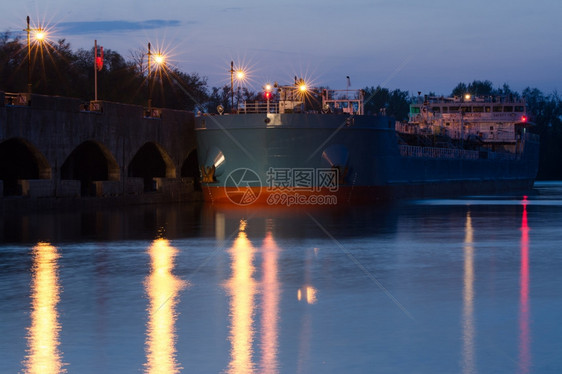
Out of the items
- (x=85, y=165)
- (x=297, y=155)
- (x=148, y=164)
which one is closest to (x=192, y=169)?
(x=148, y=164)

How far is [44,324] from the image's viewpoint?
10.3m

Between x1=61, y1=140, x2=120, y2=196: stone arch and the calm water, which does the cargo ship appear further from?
the calm water

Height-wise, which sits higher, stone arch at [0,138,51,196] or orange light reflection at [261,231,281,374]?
stone arch at [0,138,51,196]

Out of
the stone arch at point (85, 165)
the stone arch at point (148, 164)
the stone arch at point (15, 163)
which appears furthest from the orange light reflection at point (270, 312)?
the stone arch at point (148, 164)

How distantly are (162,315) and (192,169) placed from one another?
43442 mm

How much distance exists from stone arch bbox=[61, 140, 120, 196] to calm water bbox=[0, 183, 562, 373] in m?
21.7

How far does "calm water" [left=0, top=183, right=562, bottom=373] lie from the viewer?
8602 millimetres

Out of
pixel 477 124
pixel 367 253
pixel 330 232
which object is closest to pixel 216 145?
pixel 330 232

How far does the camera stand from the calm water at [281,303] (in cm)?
860

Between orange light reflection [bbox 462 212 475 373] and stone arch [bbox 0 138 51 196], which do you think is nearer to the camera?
orange light reflection [bbox 462 212 475 373]

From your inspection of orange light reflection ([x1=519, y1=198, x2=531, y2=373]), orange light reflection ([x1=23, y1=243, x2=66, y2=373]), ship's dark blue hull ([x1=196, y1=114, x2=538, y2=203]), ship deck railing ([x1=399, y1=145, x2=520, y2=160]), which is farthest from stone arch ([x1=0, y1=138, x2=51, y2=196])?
orange light reflection ([x1=519, y1=198, x2=531, y2=373])

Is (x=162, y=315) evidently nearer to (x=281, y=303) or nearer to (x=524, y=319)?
(x=281, y=303)

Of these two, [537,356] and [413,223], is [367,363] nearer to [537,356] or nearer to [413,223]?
[537,356]

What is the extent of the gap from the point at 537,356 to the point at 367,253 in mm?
10231
